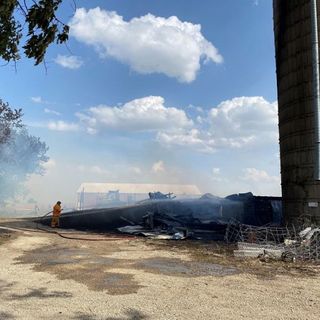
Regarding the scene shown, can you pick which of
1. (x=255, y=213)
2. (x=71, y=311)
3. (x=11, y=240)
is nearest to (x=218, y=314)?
(x=71, y=311)

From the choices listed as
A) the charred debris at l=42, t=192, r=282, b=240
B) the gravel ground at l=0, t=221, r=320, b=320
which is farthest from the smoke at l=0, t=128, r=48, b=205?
the gravel ground at l=0, t=221, r=320, b=320

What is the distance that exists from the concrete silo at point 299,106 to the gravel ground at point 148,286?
4.47m

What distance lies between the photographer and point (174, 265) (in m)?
12.3

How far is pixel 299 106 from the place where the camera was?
1689cm

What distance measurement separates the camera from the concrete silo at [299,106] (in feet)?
52.7

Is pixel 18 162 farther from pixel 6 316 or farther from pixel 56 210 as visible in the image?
pixel 6 316

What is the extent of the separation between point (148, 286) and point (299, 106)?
10.5 m

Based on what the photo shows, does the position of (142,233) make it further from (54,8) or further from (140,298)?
(54,8)

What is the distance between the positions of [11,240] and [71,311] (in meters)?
11.4

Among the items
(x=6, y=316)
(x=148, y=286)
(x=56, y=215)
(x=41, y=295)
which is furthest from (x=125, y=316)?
(x=56, y=215)

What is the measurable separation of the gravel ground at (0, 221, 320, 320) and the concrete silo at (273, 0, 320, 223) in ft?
14.7

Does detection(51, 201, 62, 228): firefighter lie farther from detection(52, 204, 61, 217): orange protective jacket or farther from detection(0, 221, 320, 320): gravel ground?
detection(0, 221, 320, 320): gravel ground

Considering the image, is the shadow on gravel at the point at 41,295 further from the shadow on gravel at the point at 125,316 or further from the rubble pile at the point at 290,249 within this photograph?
the rubble pile at the point at 290,249

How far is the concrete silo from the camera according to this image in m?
16.1
